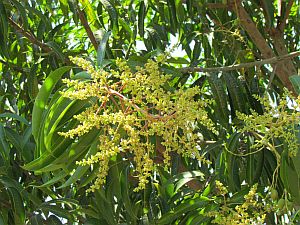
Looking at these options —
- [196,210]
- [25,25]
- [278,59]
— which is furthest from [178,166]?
[25,25]

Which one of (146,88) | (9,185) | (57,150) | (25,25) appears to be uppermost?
(25,25)

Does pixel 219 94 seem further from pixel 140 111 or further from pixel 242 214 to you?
pixel 140 111

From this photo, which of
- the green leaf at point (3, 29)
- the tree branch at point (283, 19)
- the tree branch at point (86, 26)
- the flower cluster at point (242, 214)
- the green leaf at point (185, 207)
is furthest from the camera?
the tree branch at point (283, 19)

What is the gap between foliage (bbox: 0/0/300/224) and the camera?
120cm

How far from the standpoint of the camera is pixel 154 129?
1.18 metres

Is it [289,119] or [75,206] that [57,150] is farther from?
[75,206]

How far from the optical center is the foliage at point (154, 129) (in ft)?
3.95

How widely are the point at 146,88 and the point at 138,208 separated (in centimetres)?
70

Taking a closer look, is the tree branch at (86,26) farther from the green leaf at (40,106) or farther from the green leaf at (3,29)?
the green leaf at (40,106)

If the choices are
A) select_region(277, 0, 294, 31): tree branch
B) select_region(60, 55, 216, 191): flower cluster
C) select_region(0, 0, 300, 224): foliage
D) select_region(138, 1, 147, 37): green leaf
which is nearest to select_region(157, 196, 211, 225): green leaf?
select_region(0, 0, 300, 224): foliage

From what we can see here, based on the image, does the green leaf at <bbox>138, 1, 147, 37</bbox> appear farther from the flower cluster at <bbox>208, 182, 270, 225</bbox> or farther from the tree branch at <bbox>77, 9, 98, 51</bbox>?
the flower cluster at <bbox>208, 182, 270, 225</bbox>

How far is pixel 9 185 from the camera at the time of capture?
170 cm

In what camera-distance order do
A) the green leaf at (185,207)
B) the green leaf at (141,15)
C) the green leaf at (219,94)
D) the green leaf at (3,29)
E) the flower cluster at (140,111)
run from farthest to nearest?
the green leaf at (141,15)
the green leaf at (3,29)
the green leaf at (219,94)
the green leaf at (185,207)
the flower cluster at (140,111)

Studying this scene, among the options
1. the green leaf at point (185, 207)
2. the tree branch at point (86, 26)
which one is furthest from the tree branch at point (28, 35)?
the green leaf at point (185, 207)
